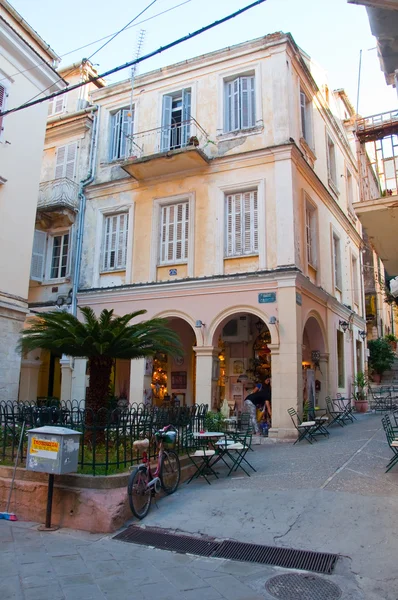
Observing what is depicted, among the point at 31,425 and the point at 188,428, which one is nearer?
the point at 31,425

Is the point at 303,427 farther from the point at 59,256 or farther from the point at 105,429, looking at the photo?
the point at 59,256

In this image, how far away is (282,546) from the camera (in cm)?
522

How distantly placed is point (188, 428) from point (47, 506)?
3058 mm

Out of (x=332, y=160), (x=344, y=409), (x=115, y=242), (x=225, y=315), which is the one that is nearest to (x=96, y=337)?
(x=225, y=315)

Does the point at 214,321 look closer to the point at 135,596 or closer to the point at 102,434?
the point at 102,434

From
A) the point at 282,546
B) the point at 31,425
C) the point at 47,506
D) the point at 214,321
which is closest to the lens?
the point at 282,546

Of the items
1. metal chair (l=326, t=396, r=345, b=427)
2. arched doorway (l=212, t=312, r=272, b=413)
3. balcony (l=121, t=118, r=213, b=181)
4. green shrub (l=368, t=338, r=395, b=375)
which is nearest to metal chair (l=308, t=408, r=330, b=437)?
metal chair (l=326, t=396, r=345, b=427)

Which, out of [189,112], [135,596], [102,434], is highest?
[189,112]

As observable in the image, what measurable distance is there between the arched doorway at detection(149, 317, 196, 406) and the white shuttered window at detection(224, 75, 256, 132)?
21.7ft

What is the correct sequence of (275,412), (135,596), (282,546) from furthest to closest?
1. (275,412)
2. (282,546)
3. (135,596)

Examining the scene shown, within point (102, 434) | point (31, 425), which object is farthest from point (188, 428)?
point (31, 425)

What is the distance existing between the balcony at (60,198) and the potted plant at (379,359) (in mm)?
15810

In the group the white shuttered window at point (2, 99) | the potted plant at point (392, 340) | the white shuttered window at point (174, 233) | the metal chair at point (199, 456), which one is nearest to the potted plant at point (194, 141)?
the white shuttered window at point (174, 233)

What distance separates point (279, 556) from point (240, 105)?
1342 cm
